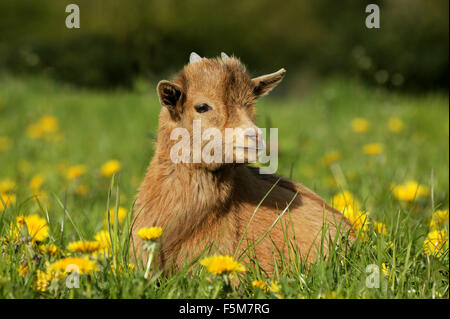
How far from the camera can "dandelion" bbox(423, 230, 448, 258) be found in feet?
9.56

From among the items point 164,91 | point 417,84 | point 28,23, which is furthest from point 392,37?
point 164,91

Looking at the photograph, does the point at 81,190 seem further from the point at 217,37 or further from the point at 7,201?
the point at 217,37

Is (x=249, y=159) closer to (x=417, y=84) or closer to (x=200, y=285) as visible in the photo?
(x=200, y=285)

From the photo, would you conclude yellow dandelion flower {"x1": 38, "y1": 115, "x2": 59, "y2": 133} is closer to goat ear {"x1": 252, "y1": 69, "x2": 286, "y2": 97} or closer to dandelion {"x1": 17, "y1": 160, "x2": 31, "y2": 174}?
dandelion {"x1": 17, "y1": 160, "x2": 31, "y2": 174}

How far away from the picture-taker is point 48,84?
10695 mm

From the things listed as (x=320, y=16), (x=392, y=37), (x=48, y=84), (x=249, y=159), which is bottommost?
(x=249, y=159)

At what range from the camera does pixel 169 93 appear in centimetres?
290

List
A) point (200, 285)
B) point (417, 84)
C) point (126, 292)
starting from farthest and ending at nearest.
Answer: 1. point (417, 84)
2. point (200, 285)
3. point (126, 292)

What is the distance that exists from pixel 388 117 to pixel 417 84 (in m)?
5.52

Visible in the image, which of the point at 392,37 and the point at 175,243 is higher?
the point at 392,37

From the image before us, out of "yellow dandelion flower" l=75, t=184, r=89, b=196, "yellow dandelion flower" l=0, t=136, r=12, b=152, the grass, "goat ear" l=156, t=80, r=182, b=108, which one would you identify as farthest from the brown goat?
"yellow dandelion flower" l=0, t=136, r=12, b=152

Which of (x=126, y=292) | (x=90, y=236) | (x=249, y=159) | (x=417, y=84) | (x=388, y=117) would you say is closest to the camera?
(x=126, y=292)

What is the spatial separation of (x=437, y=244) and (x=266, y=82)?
A: 53.3 inches
